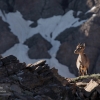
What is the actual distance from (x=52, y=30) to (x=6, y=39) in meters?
11.0

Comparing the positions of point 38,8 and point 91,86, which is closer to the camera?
point 91,86

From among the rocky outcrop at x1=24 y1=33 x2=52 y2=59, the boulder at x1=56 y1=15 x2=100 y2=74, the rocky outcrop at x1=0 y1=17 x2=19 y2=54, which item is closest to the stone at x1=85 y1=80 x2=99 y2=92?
the boulder at x1=56 y1=15 x2=100 y2=74

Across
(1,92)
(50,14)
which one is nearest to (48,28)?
(50,14)

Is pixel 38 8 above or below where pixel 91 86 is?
above

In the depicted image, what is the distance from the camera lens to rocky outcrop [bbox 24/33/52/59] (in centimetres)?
6688

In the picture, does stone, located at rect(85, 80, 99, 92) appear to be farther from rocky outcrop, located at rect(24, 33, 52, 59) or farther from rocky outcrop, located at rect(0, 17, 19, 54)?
rocky outcrop, located at rect(0, 17, 19, 54)

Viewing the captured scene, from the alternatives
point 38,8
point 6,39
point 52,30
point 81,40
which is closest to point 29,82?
point 81,40

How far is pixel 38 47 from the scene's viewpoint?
223 feet

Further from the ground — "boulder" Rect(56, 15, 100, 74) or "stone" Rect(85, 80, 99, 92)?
"boulder" Rect(56, 15, 100, 74)

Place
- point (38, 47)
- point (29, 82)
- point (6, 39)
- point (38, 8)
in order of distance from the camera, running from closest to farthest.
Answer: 1. point (29, 82)
2. point (38, 47)
3. point (6, 39)
4. point (38, 8)

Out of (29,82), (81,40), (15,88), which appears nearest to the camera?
(15,88)

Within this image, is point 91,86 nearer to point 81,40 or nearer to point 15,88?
point 15,88

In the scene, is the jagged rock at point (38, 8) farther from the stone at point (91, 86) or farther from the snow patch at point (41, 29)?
the stone at point (91, 86)

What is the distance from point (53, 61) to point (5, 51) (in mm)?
10683
